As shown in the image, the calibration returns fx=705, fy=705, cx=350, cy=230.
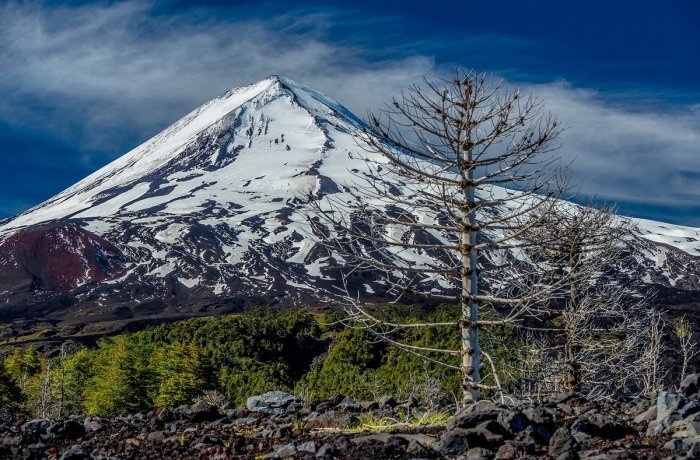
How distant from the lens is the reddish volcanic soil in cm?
11431

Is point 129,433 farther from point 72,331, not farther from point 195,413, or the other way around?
point 72,331

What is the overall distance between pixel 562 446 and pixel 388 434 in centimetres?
145

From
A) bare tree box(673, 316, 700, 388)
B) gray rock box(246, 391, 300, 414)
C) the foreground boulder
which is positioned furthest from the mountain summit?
the foreground boulder

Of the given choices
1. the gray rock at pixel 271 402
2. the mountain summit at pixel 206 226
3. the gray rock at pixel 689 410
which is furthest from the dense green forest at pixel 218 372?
the mountain summit at pixel 206 226

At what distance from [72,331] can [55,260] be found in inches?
1977

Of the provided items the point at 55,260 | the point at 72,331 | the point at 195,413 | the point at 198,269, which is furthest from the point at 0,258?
the point at 195,413

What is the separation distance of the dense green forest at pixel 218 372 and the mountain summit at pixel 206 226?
37.2 metres

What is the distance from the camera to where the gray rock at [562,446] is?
4.51 meters

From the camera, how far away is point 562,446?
15.2 ft

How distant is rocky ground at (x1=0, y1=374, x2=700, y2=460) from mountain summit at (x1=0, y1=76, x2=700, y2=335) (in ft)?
223

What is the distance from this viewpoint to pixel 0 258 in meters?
118

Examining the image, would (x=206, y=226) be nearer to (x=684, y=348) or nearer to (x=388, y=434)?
(x=684, y=348)

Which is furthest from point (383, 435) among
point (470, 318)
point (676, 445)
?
point (676, 445)

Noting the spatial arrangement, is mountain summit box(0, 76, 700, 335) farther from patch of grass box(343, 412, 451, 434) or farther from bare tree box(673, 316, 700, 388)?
patch of grass box(343, 412, 451, 434)
